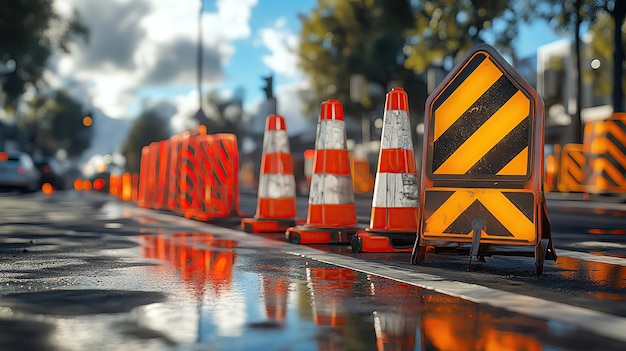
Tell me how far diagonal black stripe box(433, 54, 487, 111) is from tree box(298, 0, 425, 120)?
4436cm

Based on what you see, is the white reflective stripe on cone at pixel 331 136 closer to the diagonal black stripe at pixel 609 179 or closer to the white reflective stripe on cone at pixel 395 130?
the white reflective stripe on cone at pixel 395 130

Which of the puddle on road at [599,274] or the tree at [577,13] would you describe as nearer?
the puddle on road at [599,274]

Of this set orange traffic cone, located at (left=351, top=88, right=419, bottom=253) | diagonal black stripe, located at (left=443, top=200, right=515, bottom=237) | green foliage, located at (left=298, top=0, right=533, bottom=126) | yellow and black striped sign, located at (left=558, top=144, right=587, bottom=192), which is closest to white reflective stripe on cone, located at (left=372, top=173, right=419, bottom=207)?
orange traffic cone, located at (left=351, top=88, right=419, bottom=253)

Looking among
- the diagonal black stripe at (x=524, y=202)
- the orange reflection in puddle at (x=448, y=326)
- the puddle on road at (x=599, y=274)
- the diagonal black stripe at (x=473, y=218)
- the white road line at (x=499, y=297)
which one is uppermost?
the diagonal black stripe at (x=524, y=202)

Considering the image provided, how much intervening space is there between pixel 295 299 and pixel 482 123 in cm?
261

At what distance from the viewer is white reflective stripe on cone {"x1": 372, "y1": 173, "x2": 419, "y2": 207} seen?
30.4ft

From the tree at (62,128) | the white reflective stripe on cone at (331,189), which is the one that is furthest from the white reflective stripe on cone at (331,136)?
the tree at (62,128)

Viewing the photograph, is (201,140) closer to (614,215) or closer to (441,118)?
(614,215)

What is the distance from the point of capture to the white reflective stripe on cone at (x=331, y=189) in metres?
10.3

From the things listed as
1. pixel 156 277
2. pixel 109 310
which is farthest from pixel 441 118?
pixel 109 310

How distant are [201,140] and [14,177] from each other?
2148cm

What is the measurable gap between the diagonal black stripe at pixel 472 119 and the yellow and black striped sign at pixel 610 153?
1608cm

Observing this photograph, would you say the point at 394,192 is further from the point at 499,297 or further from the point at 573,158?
the point at 573,158

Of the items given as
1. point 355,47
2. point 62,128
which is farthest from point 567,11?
point 62,128
